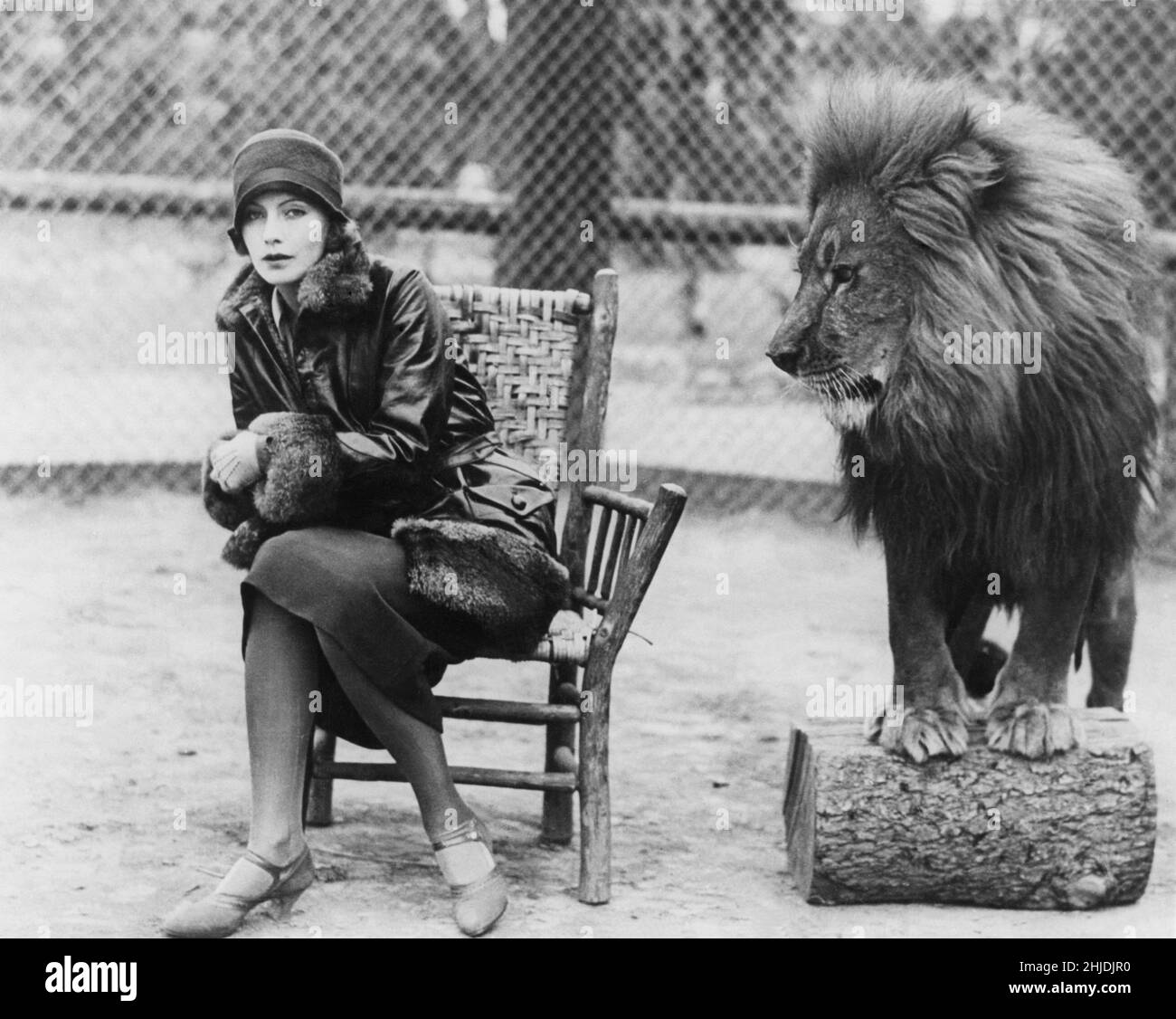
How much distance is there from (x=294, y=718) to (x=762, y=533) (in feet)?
12.4

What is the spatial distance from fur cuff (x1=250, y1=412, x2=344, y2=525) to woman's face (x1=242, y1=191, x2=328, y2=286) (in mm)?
285

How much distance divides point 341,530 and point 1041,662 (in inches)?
54.5

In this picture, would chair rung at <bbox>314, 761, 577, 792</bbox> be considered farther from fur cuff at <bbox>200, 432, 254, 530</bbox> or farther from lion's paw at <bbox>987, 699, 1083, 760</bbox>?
lion's paw at <bbox>987, 699, 1083, 760</bbox>

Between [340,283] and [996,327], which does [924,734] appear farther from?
[340,283]

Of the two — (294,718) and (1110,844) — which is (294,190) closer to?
(294,718)

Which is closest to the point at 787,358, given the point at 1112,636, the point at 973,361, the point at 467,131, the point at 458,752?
the point at 973,361

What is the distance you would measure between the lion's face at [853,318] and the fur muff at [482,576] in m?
0.61

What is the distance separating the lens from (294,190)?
118 inches

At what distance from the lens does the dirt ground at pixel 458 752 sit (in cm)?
307

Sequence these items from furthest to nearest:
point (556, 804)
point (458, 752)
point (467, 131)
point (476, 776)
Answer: point (467, 131) < point (458, 752) < point (556, 804) < point (476, 776)

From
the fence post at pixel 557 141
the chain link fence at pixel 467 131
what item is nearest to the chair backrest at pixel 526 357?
the chain link fence at pixel 467 131

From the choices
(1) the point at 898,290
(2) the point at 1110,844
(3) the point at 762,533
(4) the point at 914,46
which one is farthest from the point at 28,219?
(2) the point at 1110,844

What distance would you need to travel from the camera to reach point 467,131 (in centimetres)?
656

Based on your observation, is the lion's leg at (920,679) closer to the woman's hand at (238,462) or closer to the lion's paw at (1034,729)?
the lion's paw at (1034,729)
